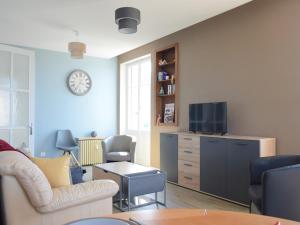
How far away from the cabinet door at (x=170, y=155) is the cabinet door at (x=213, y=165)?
60 centimetres

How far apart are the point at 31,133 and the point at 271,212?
4.57 m

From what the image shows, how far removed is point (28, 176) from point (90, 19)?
2959 mm

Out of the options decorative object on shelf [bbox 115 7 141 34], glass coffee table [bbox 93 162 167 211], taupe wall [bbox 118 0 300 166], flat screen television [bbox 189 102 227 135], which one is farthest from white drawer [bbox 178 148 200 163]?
decorative object on shelf [bbox 115 7 141 34]

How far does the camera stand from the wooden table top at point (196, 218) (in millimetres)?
992

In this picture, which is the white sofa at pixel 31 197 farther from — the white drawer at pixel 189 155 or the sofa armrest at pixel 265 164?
the white drawer at pixel 189 155

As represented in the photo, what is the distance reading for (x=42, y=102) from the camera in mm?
5973

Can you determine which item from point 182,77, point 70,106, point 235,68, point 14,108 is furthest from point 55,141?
point 235,68

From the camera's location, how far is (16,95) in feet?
16.8

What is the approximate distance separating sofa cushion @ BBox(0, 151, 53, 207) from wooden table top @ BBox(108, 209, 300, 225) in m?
0.99

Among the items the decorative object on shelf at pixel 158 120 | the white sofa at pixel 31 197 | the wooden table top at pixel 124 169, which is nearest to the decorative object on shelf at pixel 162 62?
the decorative object on shelf at pixel 158 120

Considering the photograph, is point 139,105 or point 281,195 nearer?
point 281,195

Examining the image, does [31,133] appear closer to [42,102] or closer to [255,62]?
[42,102]

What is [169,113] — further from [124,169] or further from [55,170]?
[55,170]

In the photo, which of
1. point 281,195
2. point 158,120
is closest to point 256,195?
point 281,195
